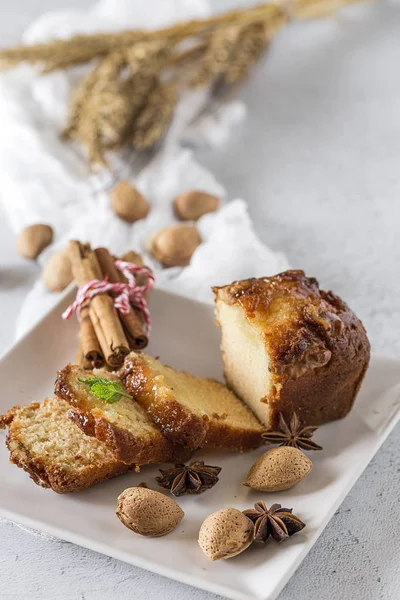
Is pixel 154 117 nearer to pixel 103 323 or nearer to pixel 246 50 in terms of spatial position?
pixel 246 50

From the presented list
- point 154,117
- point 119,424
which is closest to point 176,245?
point 154,117

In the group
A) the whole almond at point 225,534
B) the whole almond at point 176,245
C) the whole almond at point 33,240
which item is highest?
the whole almond at point 33,240

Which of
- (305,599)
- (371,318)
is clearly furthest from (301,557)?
(371,318)

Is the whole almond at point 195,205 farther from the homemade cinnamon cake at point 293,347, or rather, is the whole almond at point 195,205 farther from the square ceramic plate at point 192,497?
the homemade cinnamon cake at point 293,347

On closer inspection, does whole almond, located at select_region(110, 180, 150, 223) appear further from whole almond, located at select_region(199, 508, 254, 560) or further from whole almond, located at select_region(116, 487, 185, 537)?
whole almond, located at select_region(199, 508, 254, 560)

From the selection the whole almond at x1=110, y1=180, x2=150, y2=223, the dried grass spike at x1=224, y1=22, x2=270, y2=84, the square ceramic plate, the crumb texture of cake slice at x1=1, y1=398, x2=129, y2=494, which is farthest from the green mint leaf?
the dried grass spike at x1=224, y1=22, x2=270, y2=84

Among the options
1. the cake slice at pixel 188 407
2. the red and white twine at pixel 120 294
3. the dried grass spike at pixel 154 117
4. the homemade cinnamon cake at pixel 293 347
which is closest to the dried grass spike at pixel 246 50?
the dried grass spike at pixel 154 117
